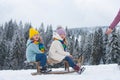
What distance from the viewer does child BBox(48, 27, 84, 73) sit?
37.4ft

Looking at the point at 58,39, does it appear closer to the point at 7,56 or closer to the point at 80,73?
the point at 80,73

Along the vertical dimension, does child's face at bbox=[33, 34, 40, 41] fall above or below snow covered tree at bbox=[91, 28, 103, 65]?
above

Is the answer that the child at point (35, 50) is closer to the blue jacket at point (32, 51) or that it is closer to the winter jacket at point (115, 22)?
the blue jacket at point (32, 51)

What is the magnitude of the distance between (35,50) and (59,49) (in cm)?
84

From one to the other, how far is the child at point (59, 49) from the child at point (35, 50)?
1.04ft

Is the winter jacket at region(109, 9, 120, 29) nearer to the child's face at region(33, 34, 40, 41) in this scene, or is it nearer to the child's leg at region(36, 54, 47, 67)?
the child's leg at region(36, 54, 47, 67)

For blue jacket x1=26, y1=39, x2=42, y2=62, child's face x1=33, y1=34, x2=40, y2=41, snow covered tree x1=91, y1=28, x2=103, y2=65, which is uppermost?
child's face x1=33, y1=34, x2=40, y2=41

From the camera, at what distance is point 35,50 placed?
463 inches

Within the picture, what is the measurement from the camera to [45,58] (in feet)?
38.3

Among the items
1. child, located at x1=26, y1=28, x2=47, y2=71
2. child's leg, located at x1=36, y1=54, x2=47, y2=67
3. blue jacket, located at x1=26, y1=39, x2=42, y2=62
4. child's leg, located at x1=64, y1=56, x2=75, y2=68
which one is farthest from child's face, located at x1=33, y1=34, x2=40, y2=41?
child's leg, located at x1=64, y1=56, x2=75, y2=68

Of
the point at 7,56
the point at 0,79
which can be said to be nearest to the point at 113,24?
the point at 0,79

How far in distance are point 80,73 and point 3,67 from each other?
67.8 m

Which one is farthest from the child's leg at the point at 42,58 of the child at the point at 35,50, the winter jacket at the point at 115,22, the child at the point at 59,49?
the winter jacket at the point at 115,22

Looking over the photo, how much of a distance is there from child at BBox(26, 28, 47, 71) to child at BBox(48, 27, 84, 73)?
317 millimetres
